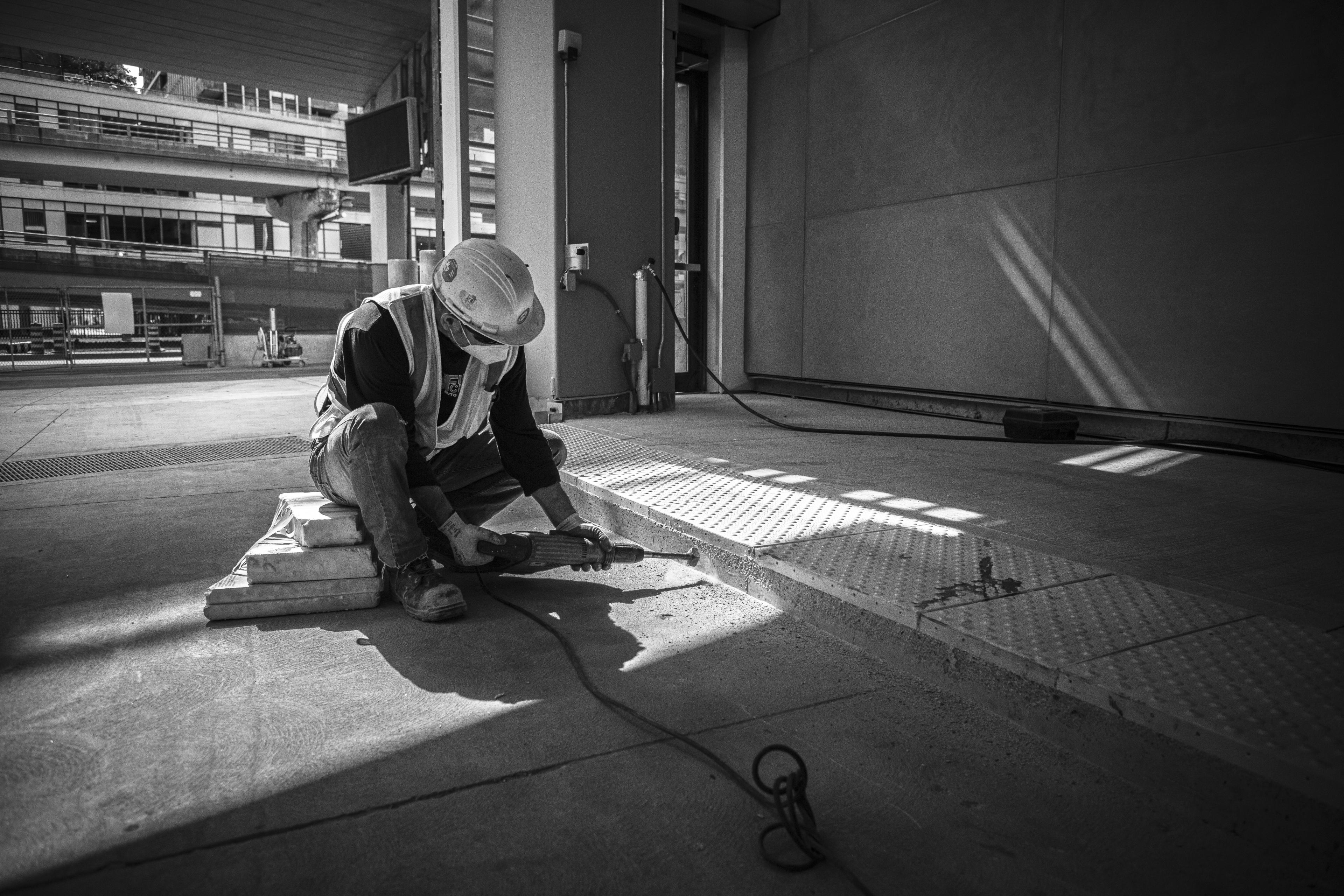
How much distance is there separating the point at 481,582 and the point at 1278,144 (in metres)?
5.53

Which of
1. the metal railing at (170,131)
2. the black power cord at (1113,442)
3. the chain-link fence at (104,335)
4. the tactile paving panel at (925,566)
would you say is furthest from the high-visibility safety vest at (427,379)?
the metal railing at (170,131)

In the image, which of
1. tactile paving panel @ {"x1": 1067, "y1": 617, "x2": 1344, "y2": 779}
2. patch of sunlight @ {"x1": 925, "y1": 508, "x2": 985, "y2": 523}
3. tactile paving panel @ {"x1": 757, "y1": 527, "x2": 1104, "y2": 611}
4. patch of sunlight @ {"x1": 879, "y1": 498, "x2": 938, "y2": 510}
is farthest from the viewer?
patch of sunlight @ {"x1": 879, "y1": 498, "x2": 938, "y2": 510}

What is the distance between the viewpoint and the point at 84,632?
307 cm

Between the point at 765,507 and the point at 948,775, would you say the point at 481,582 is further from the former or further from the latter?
the point at 948,775

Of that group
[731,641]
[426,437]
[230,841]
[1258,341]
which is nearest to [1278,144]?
[1258,341]

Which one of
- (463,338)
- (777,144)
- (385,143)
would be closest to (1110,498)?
(463,338)

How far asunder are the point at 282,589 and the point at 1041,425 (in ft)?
17.1

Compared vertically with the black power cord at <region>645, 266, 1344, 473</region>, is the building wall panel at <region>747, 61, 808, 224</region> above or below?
above

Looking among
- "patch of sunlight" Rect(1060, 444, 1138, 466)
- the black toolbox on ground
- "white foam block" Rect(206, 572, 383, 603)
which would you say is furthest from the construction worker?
the black toolbox on ground

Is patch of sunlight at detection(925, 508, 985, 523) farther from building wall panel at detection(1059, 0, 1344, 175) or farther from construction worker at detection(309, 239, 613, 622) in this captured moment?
building wall panel at detection(1059, 0, 1344, 175)

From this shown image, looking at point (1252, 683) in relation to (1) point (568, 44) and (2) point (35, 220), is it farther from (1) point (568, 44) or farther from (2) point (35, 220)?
(2) point (35, 220)

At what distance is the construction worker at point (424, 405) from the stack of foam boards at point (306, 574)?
91 mm

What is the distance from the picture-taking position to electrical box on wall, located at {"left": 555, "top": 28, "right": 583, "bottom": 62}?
7.02m

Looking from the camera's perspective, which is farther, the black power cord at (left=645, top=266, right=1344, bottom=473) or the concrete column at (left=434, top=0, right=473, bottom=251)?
the concrete column at (left=434, top=0, right=473, bottom=251)
